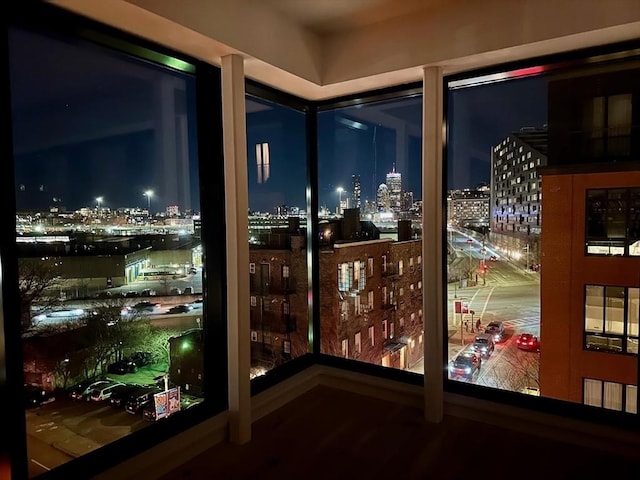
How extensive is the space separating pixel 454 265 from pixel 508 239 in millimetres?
398

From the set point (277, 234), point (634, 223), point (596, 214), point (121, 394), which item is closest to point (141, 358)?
point (121, 394)

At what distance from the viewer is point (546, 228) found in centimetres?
268

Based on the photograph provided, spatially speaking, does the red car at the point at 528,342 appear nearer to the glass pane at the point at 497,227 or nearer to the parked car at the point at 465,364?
the glass pane at the point at 497,227

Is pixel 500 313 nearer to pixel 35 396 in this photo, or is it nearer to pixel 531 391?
pixel 531 391

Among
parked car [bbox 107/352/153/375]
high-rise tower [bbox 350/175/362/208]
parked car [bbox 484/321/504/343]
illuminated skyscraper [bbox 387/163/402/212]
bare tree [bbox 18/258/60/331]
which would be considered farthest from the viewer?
high-rise tower [bbox 350/175/362/208]

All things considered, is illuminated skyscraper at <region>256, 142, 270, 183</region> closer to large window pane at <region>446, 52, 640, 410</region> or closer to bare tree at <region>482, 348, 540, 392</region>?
large window pane at <region>446, 52, 640, 410</region>

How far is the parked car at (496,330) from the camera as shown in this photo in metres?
2.82

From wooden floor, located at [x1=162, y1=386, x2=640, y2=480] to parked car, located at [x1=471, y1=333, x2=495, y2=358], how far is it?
47cm

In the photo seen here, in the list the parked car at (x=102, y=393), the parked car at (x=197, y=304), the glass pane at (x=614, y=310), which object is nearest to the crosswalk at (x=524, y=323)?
the glass pane at (x=614, y=310)

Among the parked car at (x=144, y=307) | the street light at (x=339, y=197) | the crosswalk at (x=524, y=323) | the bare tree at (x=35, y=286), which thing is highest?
the street light at (x=339, y=197)

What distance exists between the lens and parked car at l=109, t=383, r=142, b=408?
217 centimetres

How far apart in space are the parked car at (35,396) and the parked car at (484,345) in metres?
2.55

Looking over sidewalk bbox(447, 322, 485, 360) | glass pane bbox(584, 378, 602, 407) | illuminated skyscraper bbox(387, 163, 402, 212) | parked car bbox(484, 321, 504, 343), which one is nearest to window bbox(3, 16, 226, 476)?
illuminated skyscraper bbox(387, 163, 402, 212)

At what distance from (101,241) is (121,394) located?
83 cm
